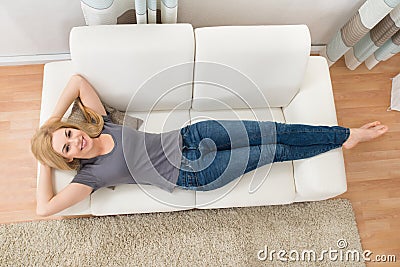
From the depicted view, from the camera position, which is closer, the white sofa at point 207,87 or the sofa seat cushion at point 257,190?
the white sofa at point 207,87

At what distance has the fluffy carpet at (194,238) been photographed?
6.56ft

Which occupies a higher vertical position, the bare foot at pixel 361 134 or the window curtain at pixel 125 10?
the window curtain at pixel 125 10

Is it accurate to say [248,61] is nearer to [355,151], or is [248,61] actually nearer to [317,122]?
[317,122]

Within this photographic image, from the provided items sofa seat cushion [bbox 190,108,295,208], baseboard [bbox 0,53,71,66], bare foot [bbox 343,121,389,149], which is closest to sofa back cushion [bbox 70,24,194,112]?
sofa seat cushion [bbox 190,108,295,208]

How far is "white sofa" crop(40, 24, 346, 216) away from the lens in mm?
A: 1668

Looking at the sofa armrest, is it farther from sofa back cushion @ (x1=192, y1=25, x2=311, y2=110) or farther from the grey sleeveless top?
the grey sleeveless top

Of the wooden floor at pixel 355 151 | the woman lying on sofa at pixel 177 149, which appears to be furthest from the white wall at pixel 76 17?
the woman lying on sofa at pixel 177 149

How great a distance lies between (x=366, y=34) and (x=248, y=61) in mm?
835

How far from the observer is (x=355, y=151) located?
2324 millimetres

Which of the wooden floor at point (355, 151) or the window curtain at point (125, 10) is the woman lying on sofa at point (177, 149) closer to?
the window curtain at point (125, 10)

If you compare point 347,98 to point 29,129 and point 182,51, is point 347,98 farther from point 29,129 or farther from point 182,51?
point 29,129

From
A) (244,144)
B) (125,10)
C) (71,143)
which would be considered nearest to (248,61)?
(244,144)

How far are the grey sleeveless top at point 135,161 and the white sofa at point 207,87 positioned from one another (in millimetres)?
62

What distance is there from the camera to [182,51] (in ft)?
5.51
